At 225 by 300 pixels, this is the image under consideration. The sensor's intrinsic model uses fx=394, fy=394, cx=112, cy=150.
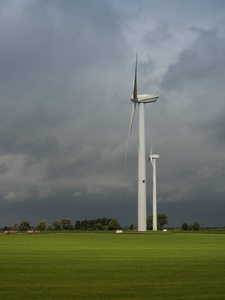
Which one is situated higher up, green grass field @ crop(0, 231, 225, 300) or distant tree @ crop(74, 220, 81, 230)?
distant tree @ crop(74, 220, 81, 230)

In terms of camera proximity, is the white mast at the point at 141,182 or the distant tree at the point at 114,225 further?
the distant tree at the point at 114,225

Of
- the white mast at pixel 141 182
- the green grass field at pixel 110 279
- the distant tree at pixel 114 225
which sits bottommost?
the green grass field at pixel 110 279

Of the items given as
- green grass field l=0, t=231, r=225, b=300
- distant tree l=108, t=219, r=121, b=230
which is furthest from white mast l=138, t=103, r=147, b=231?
green grass field l=0, t=231, r=225, b=300

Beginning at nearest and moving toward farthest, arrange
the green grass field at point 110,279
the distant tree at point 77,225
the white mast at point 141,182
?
the green grass field at point 110,279 → the white mast at point 141,182 → the distant tree at point 77,225

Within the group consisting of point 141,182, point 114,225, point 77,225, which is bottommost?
point 114,225

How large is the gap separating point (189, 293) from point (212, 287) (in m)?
1.69

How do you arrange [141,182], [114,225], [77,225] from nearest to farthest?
1. [141,182]
2. [114,225]
3. [77,225]

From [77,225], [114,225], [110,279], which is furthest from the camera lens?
[77,225]

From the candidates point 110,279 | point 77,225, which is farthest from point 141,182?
point 77,225

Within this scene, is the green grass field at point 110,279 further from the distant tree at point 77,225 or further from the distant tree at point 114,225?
the distant tree at point 77,225

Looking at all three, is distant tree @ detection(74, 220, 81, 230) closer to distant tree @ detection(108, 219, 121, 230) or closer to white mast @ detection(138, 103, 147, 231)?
distant tree @ detection(108, 219, 121, 230)

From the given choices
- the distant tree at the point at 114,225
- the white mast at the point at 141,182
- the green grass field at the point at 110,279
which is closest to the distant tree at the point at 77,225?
the distant tree at the point at 114,225

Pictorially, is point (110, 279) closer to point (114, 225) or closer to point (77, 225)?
point (114, 225)

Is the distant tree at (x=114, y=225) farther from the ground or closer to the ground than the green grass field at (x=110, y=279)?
farther from the ground
